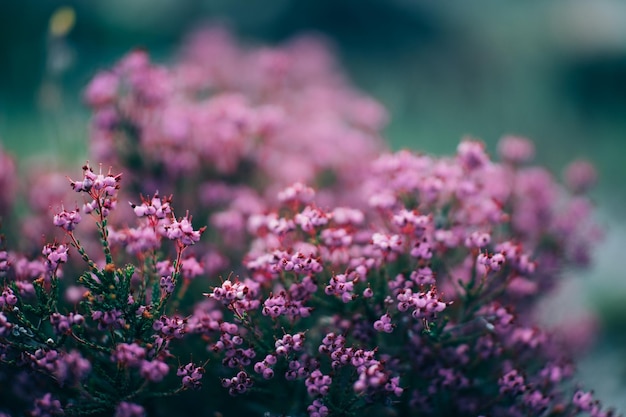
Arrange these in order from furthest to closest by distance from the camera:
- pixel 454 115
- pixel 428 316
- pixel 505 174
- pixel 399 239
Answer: pixel 454 115 → pixel 505 174 → pixel 399 239 → pixel 428 316

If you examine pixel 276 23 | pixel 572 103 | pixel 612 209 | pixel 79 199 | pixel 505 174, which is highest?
pixel 276 23

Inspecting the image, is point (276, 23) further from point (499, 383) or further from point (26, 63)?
point (499, 383)

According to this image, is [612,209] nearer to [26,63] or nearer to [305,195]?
[305,195]

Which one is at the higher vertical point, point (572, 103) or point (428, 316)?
point (572, 103)

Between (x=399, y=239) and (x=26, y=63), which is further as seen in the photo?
(x=26, y=63)

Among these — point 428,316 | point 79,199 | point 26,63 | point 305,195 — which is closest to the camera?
point 428,316

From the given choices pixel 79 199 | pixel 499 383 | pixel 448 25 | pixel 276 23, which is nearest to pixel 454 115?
pixel 448 25
